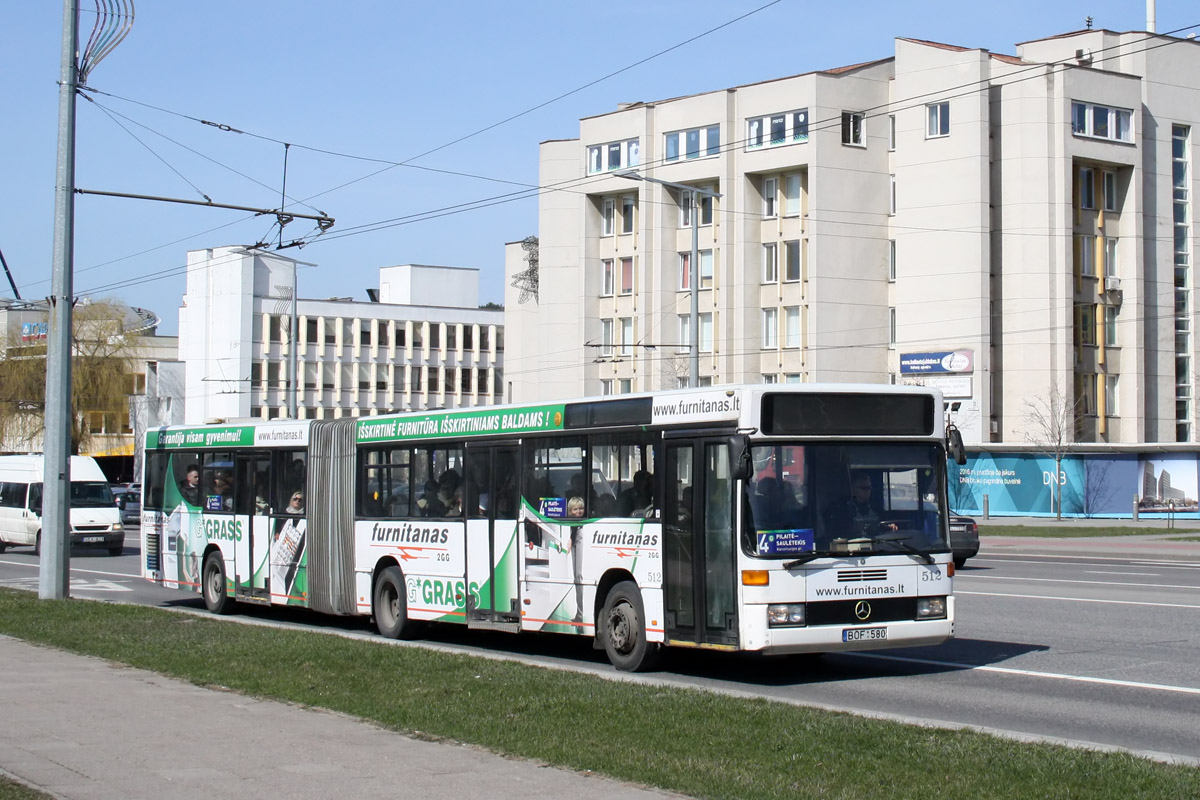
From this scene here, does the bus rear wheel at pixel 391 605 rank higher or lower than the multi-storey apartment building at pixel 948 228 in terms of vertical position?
lower

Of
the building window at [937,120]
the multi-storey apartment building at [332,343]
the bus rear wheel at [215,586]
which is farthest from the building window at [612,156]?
the bus rear wheel at [215,586]

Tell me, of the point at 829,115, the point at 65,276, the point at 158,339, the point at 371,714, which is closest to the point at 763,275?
the point at 829,115

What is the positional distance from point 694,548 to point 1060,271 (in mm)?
44675

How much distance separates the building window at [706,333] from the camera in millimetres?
62125

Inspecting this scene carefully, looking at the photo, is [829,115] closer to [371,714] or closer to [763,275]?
[763,275]

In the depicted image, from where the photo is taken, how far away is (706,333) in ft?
205

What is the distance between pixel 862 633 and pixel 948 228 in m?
44.2

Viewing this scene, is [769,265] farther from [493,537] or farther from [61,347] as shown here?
[493,537]

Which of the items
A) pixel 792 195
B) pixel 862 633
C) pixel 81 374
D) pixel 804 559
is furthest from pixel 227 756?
pixel 81 374

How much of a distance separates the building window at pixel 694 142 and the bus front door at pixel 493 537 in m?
46.4

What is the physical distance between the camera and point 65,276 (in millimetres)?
20000

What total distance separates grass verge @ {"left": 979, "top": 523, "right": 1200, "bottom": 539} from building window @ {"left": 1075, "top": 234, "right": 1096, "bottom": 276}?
13.7 meters

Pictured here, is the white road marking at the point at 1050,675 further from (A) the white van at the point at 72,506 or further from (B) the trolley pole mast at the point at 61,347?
(A) the white van at the point at 72,506

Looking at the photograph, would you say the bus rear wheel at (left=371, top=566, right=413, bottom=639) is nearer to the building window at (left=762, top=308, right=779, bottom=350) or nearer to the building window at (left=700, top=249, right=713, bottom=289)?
the building window at (left=762, top=308, right=779, bottom=350)
